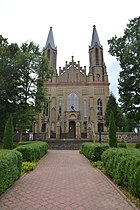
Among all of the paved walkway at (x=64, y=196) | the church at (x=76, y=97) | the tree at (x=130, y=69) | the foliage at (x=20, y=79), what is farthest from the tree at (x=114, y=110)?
the paved walkway at (x=64, y=196)

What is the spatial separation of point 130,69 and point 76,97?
1909 centimetres

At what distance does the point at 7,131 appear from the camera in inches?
598

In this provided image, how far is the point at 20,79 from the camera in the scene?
74.7 ft

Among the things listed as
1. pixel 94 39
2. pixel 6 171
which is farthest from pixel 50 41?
pixel 6 171

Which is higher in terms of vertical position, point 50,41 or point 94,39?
point 94,39

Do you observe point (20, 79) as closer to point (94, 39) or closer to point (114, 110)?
point (114, 110)

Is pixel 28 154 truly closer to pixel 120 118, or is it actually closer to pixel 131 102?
pixel 131 102

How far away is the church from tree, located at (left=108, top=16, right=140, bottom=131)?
1556cm

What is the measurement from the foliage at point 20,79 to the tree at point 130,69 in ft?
30.1

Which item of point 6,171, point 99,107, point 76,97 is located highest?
point 76,97

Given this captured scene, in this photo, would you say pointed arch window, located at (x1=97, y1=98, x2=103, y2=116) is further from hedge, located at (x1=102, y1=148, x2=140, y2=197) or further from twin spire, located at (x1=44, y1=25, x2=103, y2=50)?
hedge, located at (x1=102, y1=148, x2=140, y2=197)

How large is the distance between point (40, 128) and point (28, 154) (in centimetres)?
2696

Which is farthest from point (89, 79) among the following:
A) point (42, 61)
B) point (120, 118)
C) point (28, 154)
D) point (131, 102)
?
point (28, 154)

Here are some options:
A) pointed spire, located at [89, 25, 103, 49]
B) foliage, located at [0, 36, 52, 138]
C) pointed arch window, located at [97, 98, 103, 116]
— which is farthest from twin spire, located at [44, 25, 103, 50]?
foliage, located at [0, 36, 52, 138]
